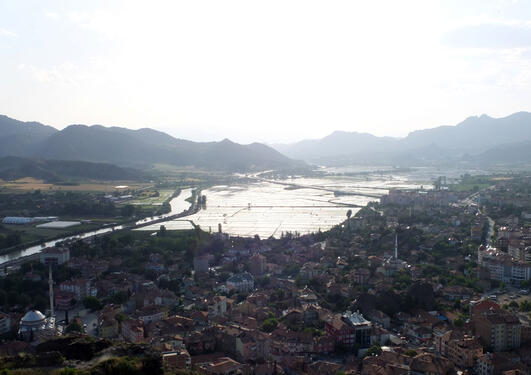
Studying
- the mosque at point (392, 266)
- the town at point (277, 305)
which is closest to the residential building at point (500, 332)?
the town at point (277, 305)

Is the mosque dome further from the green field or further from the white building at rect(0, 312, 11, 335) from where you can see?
the green field

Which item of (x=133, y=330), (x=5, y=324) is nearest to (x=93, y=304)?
(x=5, y=324)

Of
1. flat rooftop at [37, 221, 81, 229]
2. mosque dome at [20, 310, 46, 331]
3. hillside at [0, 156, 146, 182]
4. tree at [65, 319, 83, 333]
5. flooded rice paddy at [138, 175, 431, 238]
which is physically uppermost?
hillside at [0, 156, 146, 182]

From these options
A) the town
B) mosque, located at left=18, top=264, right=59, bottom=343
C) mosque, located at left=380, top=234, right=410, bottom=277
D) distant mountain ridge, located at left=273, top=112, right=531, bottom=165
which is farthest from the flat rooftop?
distant mountain ridge, located at left=273, top=112, right=531, bottom=165

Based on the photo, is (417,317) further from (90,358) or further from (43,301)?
(43,301)

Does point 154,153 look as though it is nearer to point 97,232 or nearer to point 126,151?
point 126,151

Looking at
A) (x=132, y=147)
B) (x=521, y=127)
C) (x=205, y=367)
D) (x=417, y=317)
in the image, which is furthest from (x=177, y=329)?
(x=521, y=127)
